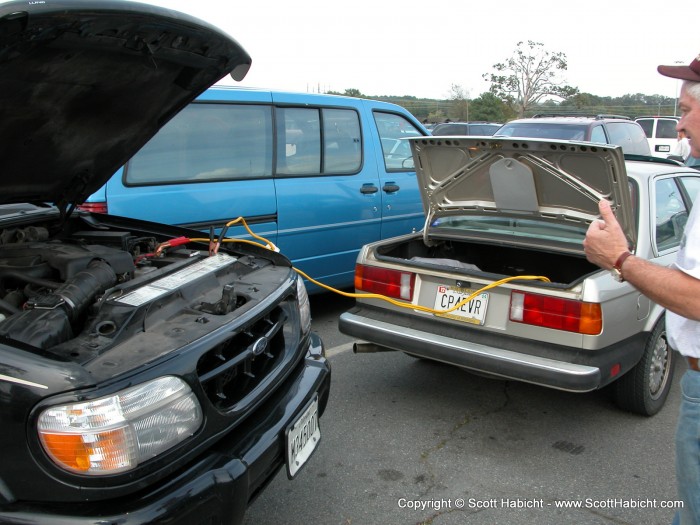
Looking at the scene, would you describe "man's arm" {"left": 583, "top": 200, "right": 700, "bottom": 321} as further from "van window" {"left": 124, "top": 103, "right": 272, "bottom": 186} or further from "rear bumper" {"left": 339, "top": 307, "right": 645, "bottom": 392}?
"van window" {"left": 124, "top": 103, "right": 272, "bottom": 186}

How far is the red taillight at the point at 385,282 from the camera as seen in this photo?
356cm

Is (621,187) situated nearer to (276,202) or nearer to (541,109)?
(276,202)

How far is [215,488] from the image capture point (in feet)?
5.86

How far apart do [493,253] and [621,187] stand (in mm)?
1438

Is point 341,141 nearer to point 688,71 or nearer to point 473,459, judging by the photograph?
point 473,459

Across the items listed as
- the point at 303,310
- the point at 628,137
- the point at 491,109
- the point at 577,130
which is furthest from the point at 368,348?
the point at 491,109

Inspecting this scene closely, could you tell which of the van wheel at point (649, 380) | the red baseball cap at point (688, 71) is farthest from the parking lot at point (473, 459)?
the red baseball cap at point (688, 71)

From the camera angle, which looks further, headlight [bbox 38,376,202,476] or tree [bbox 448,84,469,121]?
tree [bbox 448,84,469,121]

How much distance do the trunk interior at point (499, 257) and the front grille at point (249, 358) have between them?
1538mm

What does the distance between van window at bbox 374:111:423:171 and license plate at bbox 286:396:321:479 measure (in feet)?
11.7

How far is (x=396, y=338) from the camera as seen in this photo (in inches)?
135

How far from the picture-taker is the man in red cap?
1.63 metres

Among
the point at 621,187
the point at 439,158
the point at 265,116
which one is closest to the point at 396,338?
the point at 439,158

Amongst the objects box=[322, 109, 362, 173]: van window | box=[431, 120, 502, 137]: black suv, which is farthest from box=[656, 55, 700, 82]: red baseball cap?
box=[431, 120, 502, 137]: black suv
